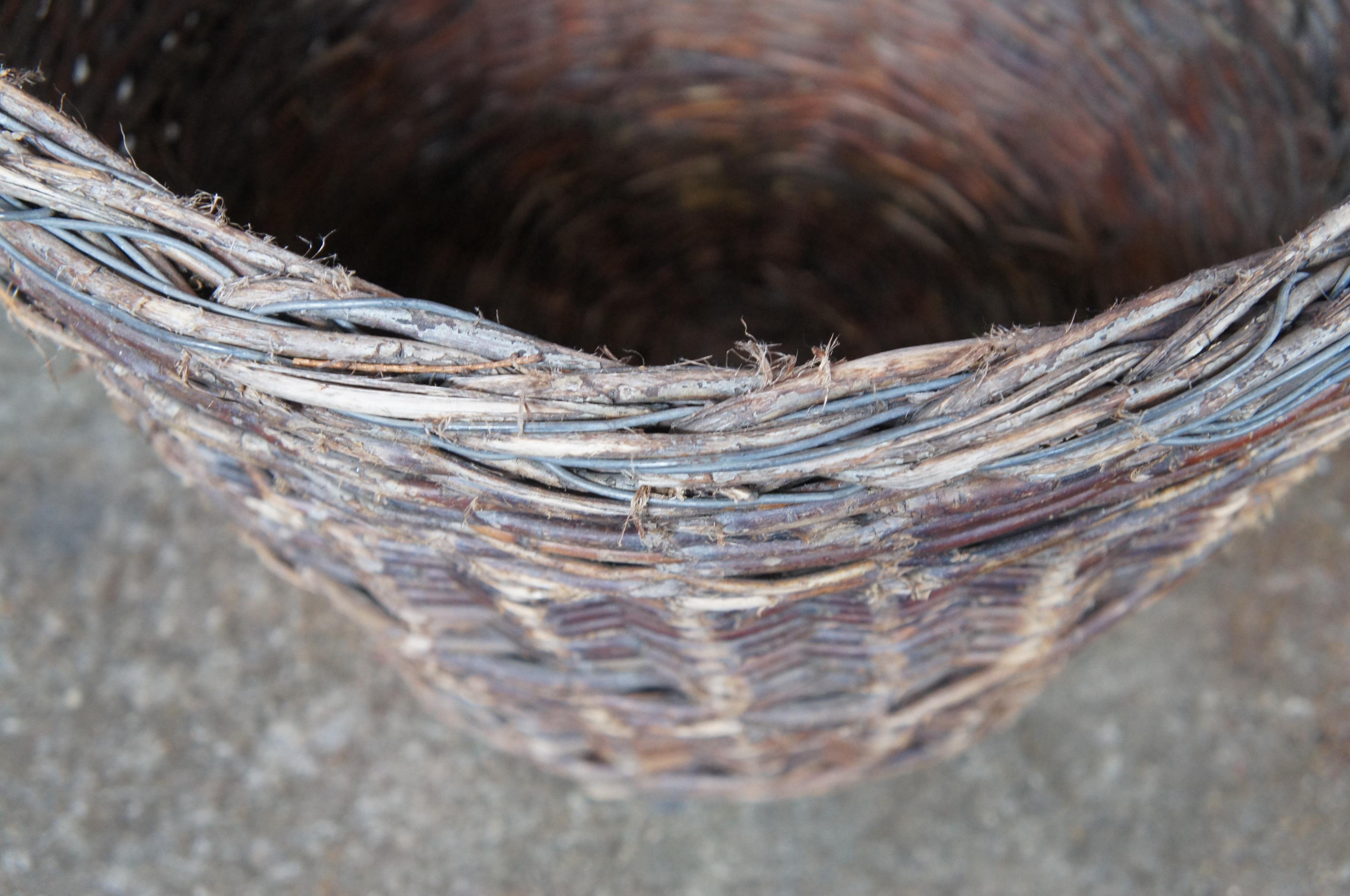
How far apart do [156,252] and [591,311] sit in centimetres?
77

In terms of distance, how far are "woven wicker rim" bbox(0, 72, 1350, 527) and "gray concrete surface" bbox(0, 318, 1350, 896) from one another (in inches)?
21.7

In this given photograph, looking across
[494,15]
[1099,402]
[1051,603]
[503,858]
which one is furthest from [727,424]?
[494,15]

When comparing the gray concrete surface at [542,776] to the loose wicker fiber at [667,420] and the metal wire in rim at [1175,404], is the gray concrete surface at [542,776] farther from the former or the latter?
the metal wire in rim at [1175,404]

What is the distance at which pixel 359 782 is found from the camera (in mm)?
845

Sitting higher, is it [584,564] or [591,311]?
[591,311]

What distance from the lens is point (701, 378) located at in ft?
1.14

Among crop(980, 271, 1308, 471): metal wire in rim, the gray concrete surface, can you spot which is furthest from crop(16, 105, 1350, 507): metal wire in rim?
the gray concrete surface

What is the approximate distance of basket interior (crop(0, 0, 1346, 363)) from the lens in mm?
734

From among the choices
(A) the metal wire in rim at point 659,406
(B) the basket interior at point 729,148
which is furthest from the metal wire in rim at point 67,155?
(B) the basket interior at point 729,148

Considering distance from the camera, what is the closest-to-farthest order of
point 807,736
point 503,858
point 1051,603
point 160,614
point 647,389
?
point 647,389 → point 1051,603 → point 807,736 → point 503,858 → point 160,614

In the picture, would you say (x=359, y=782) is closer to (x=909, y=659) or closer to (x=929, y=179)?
(x=909, y=659)

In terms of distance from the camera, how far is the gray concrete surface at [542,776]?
81cm

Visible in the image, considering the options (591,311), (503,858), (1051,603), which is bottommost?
(503,858)

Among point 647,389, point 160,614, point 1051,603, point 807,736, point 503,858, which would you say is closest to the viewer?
point 647,389
